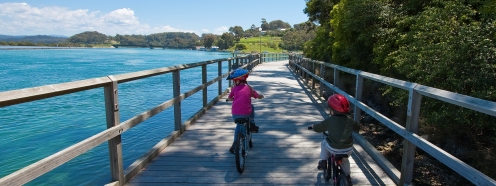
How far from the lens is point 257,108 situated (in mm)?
8250

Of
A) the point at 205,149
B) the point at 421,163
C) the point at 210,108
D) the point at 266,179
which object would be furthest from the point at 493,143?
the point at 210,108

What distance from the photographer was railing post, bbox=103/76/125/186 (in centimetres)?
323

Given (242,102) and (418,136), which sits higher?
(242,102)

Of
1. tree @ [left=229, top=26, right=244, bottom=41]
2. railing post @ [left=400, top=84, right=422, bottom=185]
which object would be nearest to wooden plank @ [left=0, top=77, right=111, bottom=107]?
railing post @ [left=400, top=84, right=422, bottom=185]

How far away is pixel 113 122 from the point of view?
10.8ft

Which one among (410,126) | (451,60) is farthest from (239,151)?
(451,60)

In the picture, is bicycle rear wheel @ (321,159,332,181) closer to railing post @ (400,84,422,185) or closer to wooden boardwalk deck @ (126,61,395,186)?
wooden boardwalk deck @ (126,61,395,186)

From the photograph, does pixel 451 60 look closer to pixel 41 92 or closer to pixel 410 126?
Answer: pixel 410 126

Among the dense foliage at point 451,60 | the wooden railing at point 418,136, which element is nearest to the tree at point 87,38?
the dense foliage at point 451,60

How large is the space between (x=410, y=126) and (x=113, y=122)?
8.96 feet

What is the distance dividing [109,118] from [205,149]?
187cm

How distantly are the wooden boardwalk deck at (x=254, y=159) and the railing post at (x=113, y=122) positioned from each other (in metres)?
0.25

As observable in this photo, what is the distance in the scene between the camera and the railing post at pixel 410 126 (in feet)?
10.3

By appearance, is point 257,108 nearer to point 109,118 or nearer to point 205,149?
point 205,149
